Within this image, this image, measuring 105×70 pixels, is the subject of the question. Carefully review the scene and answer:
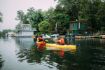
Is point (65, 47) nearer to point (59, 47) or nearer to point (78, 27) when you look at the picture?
point (59, 47)

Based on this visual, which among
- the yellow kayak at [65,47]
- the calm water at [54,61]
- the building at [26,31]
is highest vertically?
the building at [26,31]

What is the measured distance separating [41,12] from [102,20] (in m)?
40.0

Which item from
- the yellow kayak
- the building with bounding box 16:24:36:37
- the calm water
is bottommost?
the calm water

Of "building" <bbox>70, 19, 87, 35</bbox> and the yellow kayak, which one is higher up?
"building" <bbox>70, 19, 87, 35</bbox>

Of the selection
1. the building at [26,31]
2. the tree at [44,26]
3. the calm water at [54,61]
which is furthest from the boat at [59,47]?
the building at [26,31]

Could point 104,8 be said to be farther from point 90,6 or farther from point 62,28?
point 62,28

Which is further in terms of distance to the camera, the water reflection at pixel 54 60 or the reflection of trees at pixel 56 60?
the water reflection at pixel 54 60

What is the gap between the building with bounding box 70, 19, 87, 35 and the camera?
87.4 meters

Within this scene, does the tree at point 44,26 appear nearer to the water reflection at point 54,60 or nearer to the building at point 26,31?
the building at point 26,31

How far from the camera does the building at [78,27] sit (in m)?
87.4

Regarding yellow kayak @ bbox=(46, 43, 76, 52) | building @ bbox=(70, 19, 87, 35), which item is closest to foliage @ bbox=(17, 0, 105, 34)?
building @ bbox=(70, 19, 87, 35)

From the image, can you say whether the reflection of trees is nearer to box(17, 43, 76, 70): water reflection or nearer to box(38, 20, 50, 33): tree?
box(17, 43, 76, 70): water reflection

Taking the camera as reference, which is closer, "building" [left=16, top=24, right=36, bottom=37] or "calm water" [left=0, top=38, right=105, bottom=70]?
"calm water" [left=0, top=38, right=105, bottom=70]

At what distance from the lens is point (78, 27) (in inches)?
3477
